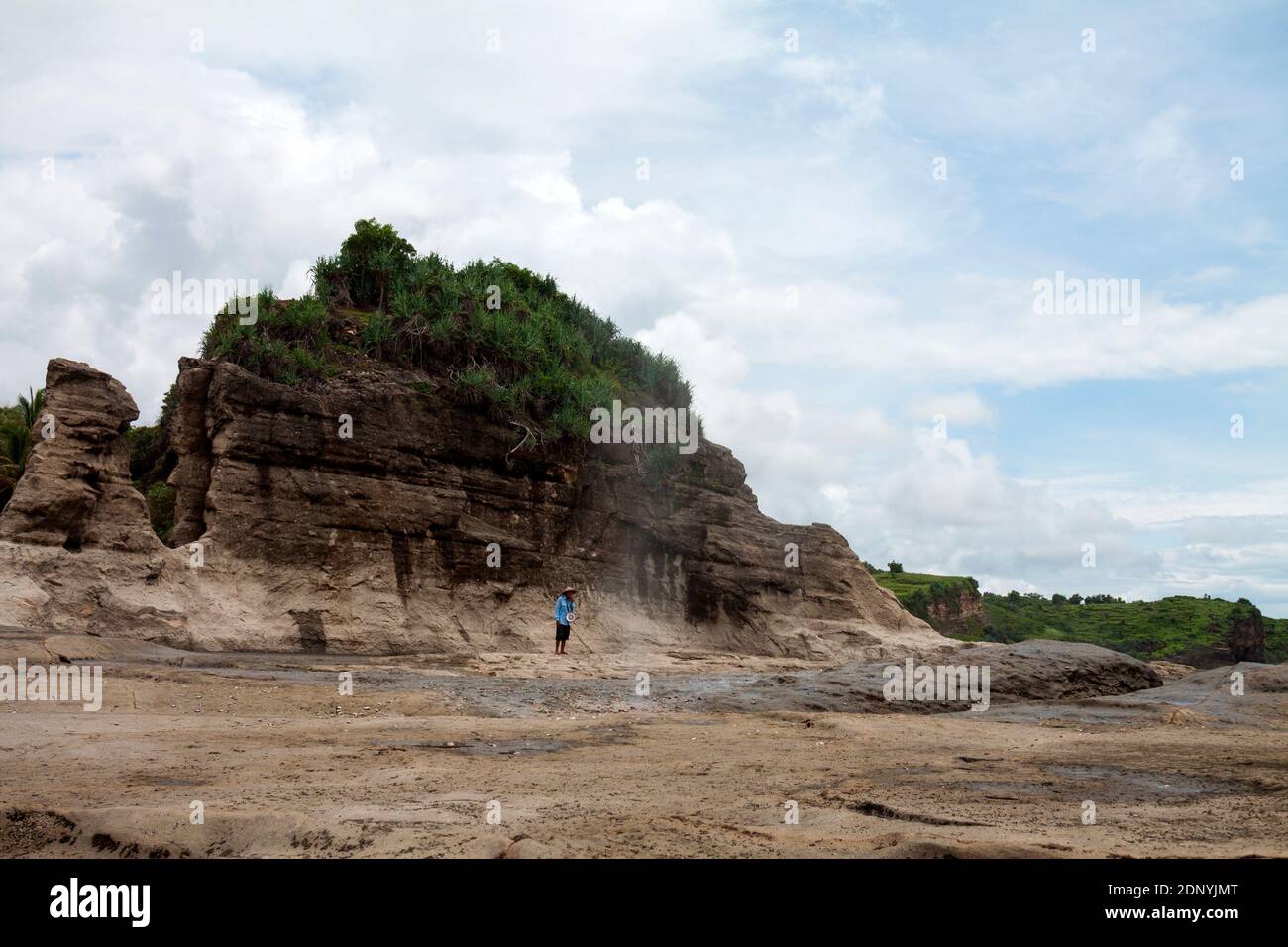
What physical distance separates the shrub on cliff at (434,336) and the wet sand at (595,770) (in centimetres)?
817

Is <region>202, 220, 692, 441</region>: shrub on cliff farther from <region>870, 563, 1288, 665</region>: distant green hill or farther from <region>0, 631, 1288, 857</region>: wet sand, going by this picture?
<region>870, 563, 1288, 665</region>: distant green hill

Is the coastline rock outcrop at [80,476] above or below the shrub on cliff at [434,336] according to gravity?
below

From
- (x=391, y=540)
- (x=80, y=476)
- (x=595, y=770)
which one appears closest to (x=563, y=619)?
(x=391, y=540)

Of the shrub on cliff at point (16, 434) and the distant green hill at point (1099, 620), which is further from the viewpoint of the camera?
the distant green hill at point (1099, 620)

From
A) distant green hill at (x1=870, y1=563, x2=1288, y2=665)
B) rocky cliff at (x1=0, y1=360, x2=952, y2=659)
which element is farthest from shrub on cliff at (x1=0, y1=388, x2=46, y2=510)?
distant green hill at (x1=870, y1=563, x2=1288, y2=665)

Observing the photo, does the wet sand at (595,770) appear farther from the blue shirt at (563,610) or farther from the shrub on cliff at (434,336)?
the shrub on cliff at (434,336)

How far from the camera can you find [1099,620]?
2206 inches

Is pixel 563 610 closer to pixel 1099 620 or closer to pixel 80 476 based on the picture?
pixel 80 476

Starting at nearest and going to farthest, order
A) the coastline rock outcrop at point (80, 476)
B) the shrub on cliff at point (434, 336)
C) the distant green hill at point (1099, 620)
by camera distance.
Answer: the coastline rock outcrop at point (80, 476), the shrub on cliff at point (434, 336), the distant green hill at point (1099, 620)

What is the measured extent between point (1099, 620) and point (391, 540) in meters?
49.1

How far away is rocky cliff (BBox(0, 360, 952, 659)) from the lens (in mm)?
15180

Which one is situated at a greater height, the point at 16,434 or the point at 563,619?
the point at 16,434

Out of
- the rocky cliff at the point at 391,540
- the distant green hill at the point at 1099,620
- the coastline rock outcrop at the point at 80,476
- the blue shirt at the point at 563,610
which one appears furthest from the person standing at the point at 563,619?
the distant green hill at the point at 1099,620

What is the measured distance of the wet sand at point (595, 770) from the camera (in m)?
4.95
